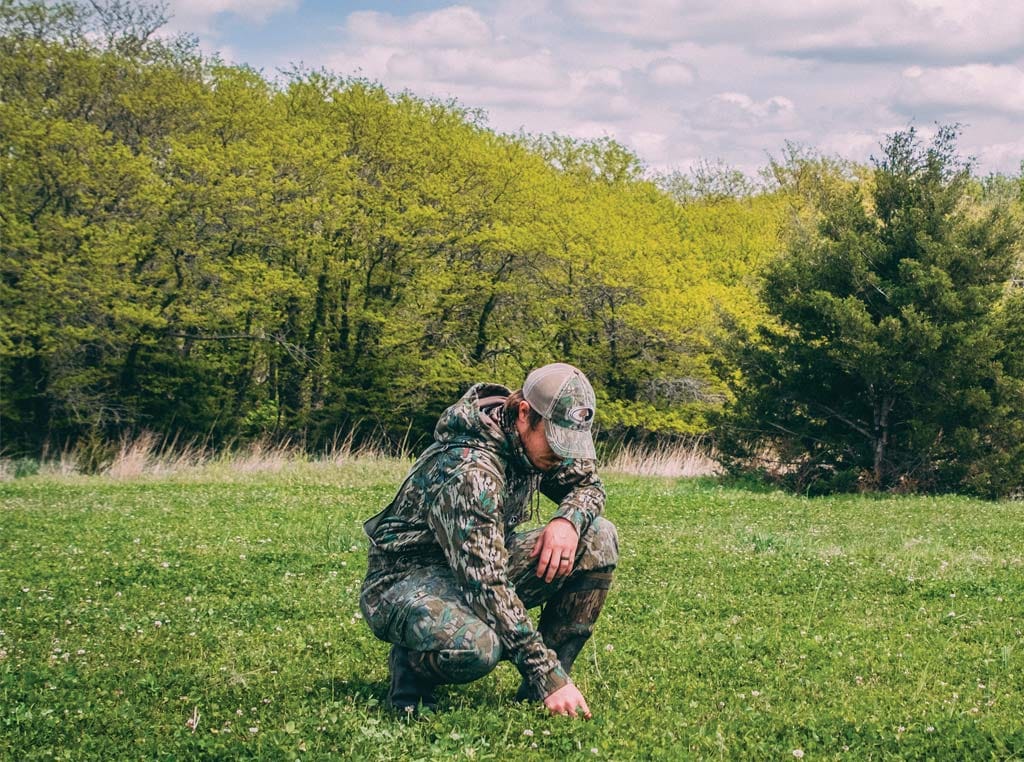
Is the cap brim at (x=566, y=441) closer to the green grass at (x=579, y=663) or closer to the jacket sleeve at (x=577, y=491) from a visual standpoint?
the jacket sleeve at (x=577, y=491)

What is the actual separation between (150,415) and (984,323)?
2442 cm

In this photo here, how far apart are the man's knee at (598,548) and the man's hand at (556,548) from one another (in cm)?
17

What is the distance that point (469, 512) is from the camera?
190 inches

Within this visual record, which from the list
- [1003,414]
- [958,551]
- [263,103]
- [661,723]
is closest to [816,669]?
[661,723]

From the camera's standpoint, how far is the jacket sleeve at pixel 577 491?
523 cm

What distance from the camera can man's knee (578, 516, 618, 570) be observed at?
17.4ft

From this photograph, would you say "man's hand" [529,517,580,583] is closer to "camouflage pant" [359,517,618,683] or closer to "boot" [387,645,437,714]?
"camouflage pant" [359,517,618,683]

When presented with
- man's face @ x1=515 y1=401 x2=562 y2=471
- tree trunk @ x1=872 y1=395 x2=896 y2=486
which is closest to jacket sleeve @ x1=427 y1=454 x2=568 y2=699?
man's face @ x1=515 y1=401 x2=562 y2=471

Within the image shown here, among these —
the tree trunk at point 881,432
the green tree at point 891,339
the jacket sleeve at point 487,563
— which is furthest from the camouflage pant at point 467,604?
the tree trunk at point 881,432

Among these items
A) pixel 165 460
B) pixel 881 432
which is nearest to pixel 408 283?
pixel 165 460

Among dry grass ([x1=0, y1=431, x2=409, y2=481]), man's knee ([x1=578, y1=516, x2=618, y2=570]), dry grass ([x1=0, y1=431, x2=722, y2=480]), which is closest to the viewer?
man's knee ([x1=578, y1=516, x2=618, y2=570])

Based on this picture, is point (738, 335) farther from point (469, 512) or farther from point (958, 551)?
point (469, 512)

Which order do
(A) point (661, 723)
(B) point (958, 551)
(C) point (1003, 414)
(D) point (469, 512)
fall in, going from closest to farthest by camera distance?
(D) point (469, 512) < (A) point (661, 723) < (B) point (958, 551) < (C) point (1003, 414)

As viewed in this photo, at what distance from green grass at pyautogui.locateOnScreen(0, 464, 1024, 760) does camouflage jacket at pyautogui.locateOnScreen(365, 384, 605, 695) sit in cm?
49
